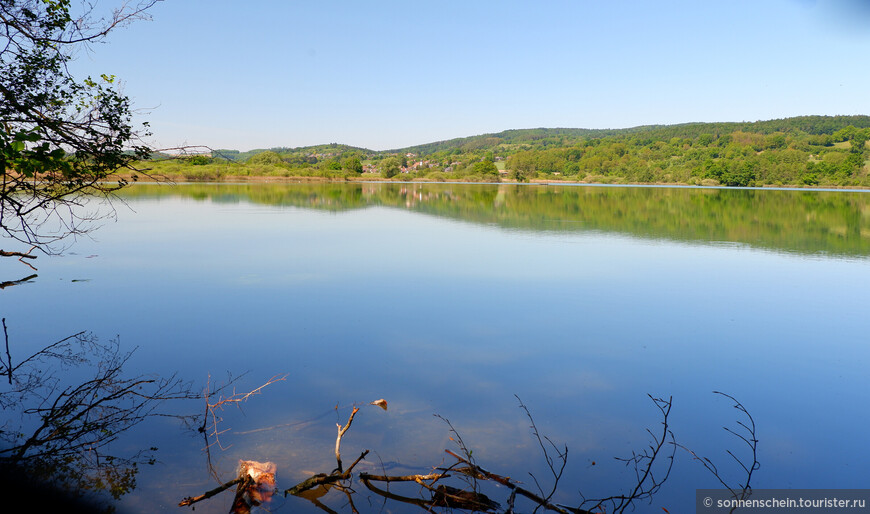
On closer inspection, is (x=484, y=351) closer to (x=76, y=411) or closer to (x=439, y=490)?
(x=439, y=490)

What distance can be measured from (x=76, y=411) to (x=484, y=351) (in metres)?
3.85

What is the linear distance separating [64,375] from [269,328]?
2167 millimetres

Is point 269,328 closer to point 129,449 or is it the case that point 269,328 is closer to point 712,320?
point 129,449

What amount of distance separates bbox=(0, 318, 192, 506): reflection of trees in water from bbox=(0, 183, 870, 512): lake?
0.18 meters

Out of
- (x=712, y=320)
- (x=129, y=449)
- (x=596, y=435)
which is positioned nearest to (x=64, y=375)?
(x=129, y=449)

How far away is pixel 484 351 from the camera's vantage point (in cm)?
586

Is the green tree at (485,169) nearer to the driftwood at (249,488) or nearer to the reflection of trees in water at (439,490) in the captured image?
the reflection of trees in water at (439,490)

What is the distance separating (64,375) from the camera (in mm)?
5035

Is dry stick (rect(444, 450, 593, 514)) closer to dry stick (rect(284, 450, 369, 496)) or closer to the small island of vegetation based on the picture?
dry stick (rect(284, 450, 369, 496))

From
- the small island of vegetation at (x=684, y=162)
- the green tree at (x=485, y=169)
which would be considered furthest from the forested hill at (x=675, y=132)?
the green tree at (x=485, y=169)

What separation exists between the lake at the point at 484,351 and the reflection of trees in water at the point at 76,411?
182 mm

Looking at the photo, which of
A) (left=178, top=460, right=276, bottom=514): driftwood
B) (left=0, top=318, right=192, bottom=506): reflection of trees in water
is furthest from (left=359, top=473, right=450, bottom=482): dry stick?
(left=0, top=318, right=192, bottom=506): reflection of trees in water

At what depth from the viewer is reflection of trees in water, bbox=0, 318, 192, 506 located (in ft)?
11.3

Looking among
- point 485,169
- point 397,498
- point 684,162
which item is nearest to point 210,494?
point 397,498
